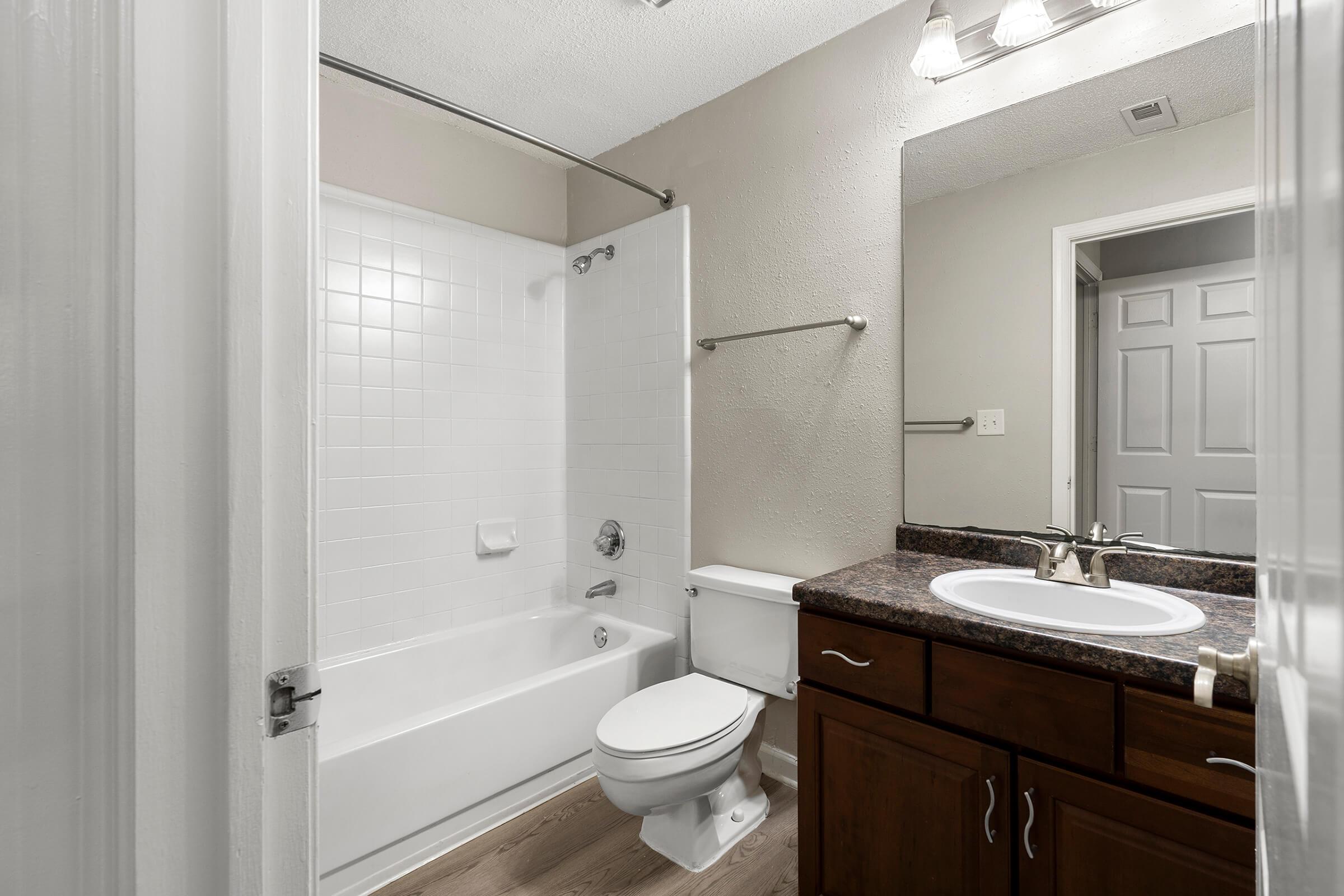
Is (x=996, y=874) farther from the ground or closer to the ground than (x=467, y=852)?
farther from the ground

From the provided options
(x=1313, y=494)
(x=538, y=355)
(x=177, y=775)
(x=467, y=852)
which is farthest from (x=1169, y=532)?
(x=538, y=355)

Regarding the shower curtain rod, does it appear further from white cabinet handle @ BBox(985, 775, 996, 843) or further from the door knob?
white cabinet handle @ BBox(985, 775, 996, 843)

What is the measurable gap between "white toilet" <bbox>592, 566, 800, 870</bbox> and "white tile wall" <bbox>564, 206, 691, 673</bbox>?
0.31m

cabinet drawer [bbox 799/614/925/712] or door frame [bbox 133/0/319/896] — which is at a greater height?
door frame [bbox 133/0/319/896]

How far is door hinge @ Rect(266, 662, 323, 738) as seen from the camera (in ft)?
1.71

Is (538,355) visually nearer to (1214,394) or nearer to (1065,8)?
(1065,8)

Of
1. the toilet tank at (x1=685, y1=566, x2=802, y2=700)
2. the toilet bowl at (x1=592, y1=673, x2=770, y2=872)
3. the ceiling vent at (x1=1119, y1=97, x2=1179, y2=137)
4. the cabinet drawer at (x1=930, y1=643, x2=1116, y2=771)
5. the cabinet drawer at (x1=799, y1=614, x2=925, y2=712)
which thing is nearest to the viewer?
the cabinet drawer at (x1=930, y1=643, x2=1116, y2=771)

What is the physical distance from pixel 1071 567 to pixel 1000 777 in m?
0.51

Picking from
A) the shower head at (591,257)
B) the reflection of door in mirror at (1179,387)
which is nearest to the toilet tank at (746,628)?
the reflection of door in mirror at (1179,387)

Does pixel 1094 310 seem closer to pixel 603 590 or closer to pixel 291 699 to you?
pixel 291 699

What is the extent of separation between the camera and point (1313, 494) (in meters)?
0.20

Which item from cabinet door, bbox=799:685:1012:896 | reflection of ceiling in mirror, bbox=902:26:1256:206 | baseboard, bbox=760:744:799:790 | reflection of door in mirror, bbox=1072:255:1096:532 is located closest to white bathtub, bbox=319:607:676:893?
baseboard, bbox=760:744:799:790

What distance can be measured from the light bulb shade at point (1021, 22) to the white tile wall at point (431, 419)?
1.95 m

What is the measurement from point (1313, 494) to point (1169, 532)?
1.52 meters
